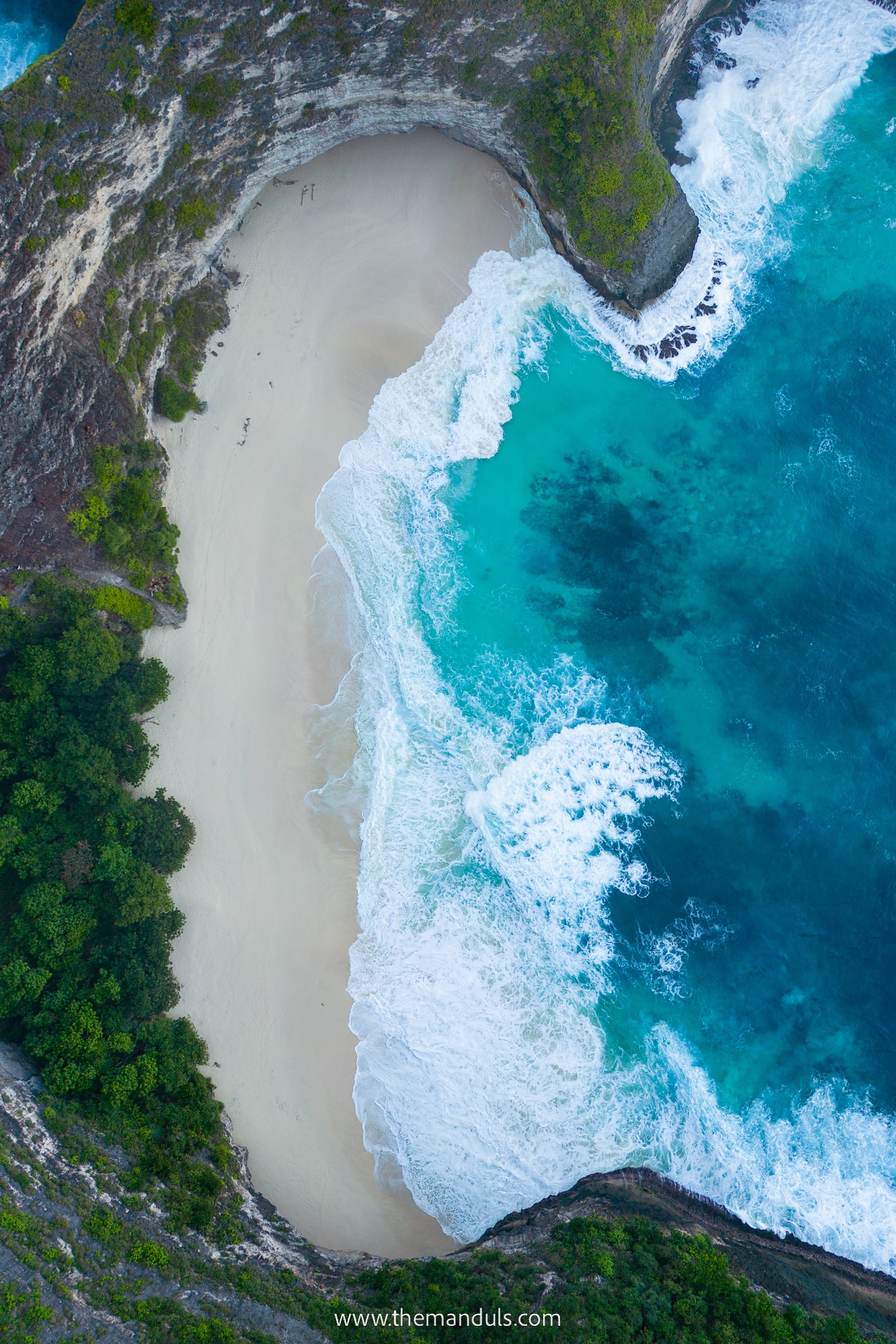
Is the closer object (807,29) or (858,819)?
(858,819)

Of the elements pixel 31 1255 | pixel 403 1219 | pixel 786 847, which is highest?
pixel 786 847

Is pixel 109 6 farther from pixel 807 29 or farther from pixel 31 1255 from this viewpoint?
pixel 31 1255

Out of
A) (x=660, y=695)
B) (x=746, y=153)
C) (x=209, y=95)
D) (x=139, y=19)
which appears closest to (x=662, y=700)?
(x=660, y=695)

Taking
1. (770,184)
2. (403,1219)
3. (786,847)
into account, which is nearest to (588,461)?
(770,184)

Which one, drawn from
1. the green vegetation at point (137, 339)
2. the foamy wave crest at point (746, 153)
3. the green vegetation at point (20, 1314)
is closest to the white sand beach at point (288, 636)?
the green vegetation at point (137, 339)

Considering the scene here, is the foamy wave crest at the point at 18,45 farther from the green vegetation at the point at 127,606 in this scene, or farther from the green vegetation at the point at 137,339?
the green vegetation at the point at 127,606

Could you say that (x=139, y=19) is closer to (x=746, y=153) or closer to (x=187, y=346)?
(x=187, y=346)
